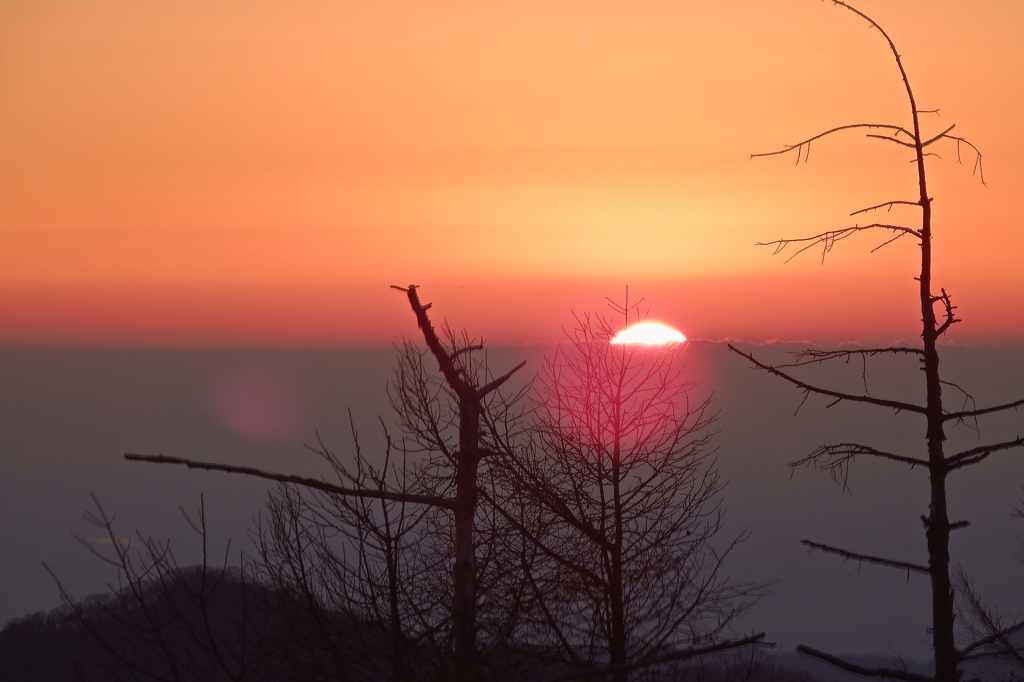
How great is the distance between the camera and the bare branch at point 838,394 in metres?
9.62

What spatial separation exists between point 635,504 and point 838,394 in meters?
5.79

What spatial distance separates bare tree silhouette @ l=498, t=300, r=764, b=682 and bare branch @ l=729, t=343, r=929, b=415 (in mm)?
3934

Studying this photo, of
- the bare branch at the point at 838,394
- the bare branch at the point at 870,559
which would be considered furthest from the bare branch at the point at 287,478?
the bare branch at the point at 870,559

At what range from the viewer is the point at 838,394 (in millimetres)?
9977

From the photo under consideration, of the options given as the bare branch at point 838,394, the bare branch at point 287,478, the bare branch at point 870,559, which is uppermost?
the bare branch at point 838,394

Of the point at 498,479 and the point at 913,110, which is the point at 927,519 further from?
the point at 498,479

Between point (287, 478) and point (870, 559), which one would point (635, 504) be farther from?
point (287, 478)

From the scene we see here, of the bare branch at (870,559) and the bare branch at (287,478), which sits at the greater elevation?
the bare branch at (287,478)

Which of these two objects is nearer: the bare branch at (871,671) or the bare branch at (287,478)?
the bare branch at (287,478)

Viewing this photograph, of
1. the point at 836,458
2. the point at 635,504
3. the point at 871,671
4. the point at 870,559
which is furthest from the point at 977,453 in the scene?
the point at 635,504

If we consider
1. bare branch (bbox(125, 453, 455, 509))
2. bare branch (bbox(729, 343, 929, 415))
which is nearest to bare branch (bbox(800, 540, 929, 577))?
bare branch (bbox(729, 343, 929, 415))

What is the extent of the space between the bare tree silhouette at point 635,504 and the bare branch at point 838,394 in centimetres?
393

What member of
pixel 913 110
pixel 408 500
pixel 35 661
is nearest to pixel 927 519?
pixel 913 110

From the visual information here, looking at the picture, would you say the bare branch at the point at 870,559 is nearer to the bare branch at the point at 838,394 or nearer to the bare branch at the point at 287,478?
the bare branch at the point at 838,394
